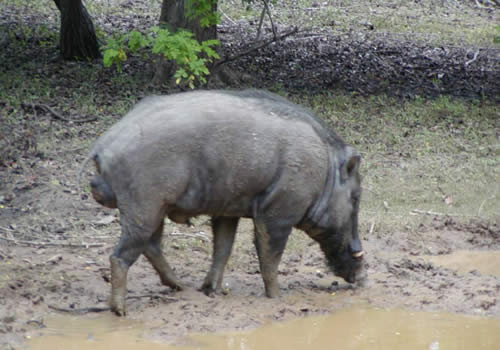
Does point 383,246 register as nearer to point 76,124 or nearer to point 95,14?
point 76,124

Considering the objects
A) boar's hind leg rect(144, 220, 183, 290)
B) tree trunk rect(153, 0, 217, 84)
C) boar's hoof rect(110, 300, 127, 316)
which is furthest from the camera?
tree trunk rect(153, 0, 217, 84)

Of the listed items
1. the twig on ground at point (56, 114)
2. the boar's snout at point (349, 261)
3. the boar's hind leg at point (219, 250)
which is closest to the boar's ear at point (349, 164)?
the boar's snout at point (349, 261)

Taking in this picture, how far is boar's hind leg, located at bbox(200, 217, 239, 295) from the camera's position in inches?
229

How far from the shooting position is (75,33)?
12.3 m

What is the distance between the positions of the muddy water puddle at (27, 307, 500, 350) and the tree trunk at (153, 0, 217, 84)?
6194 millimetres

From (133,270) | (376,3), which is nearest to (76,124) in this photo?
(133,270)

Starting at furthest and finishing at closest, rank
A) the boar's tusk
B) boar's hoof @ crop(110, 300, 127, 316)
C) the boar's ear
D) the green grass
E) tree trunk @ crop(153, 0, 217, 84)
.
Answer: the green grass → tree trunk @ crop(153, 0, 217, 84) → the boar's tusk → the boar's ear → boar's hoof @ crop(110, 300, 127, 316)

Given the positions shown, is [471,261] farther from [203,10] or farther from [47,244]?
[203,10]

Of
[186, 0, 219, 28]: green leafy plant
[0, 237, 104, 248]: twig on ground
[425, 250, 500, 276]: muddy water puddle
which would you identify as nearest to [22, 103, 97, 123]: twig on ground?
[186, 0, 219, 28]: green leafy plant

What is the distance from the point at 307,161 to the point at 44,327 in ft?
7.15

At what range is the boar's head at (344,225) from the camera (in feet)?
19.0

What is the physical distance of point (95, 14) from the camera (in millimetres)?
15891

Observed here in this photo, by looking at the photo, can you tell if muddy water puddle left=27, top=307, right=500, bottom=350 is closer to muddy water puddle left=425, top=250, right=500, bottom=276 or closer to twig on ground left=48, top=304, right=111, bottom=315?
twig on ground left=48, top=304, right=111, bottom=315

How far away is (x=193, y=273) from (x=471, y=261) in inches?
100
